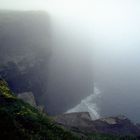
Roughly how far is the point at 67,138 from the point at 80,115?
70.2m

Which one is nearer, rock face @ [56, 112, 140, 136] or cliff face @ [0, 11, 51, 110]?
rock face @ [56, 112, 140, 136]

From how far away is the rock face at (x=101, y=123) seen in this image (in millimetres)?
108819

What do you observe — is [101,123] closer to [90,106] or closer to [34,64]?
[34,64]

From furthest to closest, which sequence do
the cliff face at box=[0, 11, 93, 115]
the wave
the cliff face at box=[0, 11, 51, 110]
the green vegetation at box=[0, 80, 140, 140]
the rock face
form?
1. the wave
2. the cliff face at box=[0, 11, 93, 115]
3. the cliff face at box=[0, 11, 51, 110]
4. the rock face
5. the green vegetation at box=[0, 80, 140, 140]

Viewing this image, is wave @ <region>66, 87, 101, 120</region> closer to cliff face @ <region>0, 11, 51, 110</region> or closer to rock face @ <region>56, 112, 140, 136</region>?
cliff face @ <region>0, 11, 51, 110</region>

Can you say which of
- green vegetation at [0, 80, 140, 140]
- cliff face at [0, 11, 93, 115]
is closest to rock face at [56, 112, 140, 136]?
cliff face at [0, 11, 93, 115]

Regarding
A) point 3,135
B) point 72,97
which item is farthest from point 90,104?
point 3,135

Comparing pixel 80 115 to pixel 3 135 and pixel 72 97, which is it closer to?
pixel 72 97

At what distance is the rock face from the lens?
109m

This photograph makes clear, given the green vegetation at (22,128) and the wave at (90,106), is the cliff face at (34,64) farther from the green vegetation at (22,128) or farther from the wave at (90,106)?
the green vegetation at (22,128)

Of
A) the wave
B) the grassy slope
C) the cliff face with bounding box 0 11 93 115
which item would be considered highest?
the grassy slope

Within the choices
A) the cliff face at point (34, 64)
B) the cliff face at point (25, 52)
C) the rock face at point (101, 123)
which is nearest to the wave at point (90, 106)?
the cliff face at point (34, 64)

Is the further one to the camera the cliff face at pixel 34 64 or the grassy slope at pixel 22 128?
the cliff face at pixel 34 64

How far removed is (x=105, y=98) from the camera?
190750 millimetres
